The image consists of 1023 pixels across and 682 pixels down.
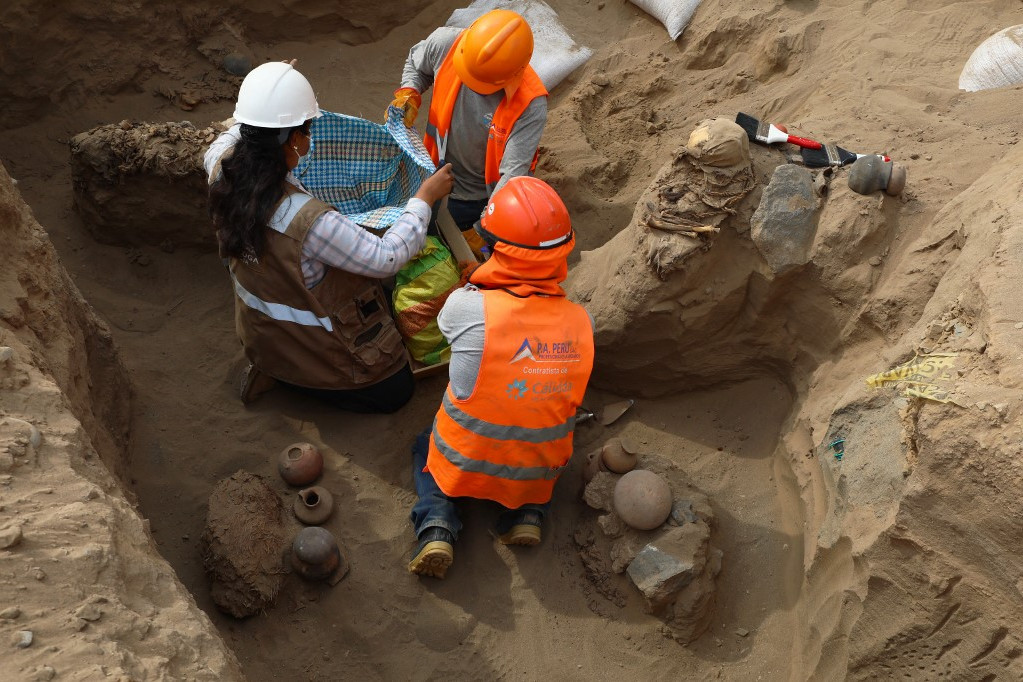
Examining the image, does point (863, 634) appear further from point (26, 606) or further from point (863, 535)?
point (26, 606)

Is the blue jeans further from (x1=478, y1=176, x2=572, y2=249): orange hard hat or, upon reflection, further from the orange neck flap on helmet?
(x1=478, y1=176, x2=572, y2=249): orange hard hat

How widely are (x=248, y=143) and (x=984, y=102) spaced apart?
11.1 ft

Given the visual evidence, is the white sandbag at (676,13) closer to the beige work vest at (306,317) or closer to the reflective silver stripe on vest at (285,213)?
the beige work vest at (306,317)

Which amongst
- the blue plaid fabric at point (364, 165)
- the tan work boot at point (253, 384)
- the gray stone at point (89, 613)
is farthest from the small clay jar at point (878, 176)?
the gray stone at point (89, 613)

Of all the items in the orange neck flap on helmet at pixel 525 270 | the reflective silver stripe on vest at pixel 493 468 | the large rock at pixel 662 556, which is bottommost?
the large rock at pixel 662 556

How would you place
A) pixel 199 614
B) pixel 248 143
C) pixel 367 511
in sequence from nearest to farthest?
pixel 199 614 → pixel 248 143 → pixel 367 511

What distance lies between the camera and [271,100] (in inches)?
125

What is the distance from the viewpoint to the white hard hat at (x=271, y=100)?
10.4 ft

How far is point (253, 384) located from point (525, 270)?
1580 mm

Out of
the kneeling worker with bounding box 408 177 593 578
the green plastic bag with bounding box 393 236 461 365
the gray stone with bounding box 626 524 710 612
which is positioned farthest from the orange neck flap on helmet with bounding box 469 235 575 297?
the gray stone with bounding box 626 524 710 612

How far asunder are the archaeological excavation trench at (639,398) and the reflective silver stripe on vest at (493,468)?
42 centimetres

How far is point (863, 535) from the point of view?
2906 mm

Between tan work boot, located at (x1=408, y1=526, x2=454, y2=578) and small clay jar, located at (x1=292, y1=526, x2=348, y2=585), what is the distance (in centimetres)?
32

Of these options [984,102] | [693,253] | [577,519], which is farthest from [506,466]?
[984,102]
